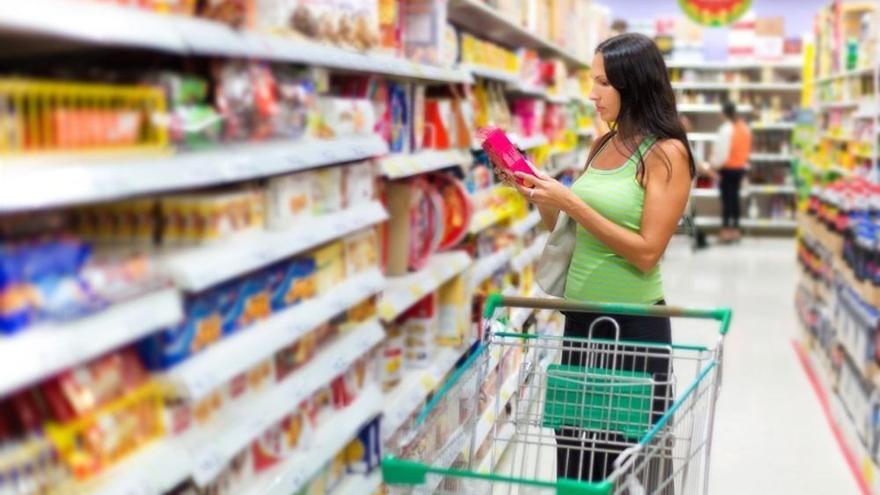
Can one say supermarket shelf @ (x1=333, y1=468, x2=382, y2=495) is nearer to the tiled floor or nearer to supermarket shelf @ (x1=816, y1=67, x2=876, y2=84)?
the tiled floor

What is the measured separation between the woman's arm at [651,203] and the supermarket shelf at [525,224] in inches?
95.1

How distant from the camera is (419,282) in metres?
3.16

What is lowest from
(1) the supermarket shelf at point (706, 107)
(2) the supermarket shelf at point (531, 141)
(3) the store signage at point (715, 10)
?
(2) the supermarket shelf at point (531, 141)

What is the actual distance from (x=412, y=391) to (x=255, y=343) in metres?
1.25

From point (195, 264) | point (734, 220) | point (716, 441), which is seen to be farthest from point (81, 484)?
point (734, 220)

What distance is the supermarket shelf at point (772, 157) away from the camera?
13156mm

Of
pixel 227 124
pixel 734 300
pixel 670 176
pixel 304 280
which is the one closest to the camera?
pixel 227 124

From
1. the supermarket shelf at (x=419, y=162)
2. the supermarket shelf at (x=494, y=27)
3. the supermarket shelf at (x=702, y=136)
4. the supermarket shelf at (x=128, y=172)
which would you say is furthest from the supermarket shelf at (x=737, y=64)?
the supermarket shelf at (x=128, y=172)

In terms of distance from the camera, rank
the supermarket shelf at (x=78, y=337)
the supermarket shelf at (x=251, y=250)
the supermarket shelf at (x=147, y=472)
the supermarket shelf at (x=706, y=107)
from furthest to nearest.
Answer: the supermarket shelf at (x=706, y=107)
the supermarket shelf at (x=251, y=250)
the supermarket shelf at (x=147, y=472)
the supermarket shelf at (x=78, y=337)

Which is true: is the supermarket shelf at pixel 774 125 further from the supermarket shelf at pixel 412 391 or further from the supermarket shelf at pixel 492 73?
the supermarket shelf at pixel 412 391

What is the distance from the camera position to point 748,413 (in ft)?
16.5

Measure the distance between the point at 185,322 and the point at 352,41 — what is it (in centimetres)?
106

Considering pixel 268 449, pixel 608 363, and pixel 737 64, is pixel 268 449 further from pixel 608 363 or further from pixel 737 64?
pixel 737 64

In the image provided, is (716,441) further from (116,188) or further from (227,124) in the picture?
(116,188)
